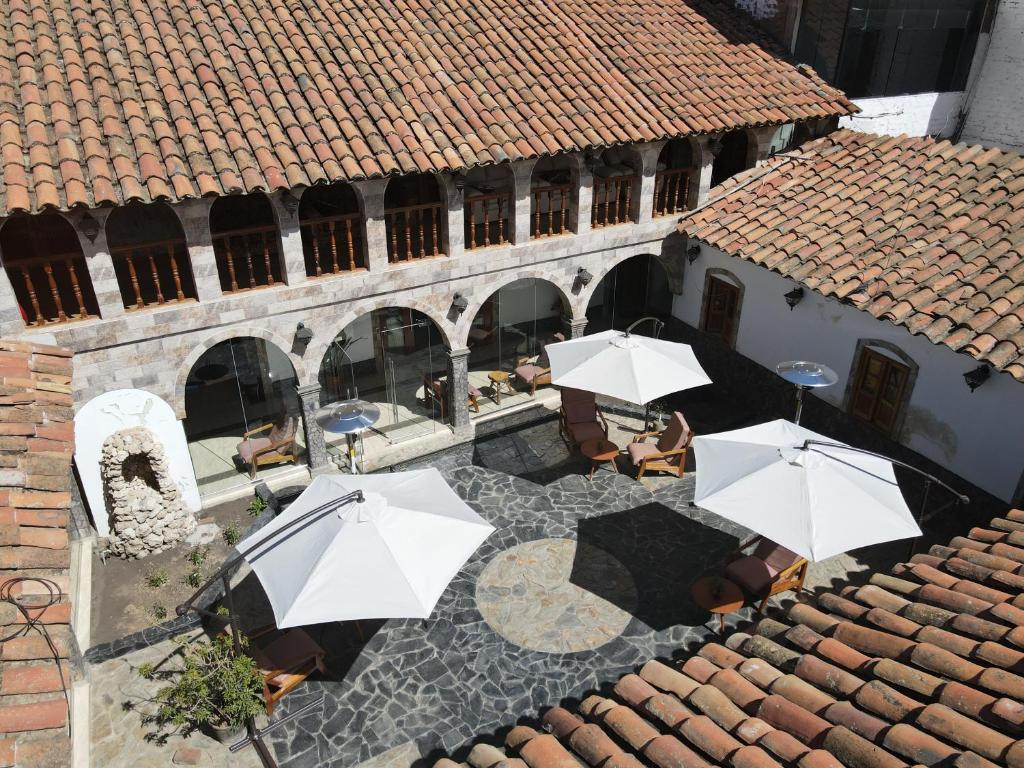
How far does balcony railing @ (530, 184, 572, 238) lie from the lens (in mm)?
14477

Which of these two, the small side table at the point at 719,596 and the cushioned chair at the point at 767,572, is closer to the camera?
the small side table at the point at 719,596

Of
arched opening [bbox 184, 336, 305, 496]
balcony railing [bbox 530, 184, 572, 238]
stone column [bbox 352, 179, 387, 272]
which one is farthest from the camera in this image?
balcony railing [bbox 530, 184, 572, 238]

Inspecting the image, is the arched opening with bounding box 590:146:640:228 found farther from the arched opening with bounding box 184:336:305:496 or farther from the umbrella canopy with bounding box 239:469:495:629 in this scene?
the umbrella canopy with bounding box 239:469:495:629

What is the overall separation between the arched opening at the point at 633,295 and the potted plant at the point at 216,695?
1177cm

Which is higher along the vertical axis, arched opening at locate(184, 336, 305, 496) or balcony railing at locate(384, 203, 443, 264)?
balcony railing at locate(384, 203, 443, 264)

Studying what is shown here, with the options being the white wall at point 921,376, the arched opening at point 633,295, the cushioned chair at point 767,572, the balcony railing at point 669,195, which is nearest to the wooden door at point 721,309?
the white wall at point 921,376

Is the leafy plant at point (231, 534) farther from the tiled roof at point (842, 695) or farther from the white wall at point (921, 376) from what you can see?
the white wall at point (921, 376)

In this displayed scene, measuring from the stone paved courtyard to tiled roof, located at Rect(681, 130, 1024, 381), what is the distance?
12.3ft

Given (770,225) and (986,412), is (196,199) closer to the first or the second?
(770,225)

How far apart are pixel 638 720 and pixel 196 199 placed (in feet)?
29.4

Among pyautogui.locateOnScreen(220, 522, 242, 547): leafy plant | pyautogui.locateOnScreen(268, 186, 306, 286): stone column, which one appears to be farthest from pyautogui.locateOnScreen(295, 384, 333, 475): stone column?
pyautogui.locateOnScreen(268, 186, 306, 286): stone column

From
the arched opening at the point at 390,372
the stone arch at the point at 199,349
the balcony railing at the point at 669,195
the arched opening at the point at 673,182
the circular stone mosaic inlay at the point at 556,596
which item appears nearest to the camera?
the circular stone mosaic inlay at the point at 556,596

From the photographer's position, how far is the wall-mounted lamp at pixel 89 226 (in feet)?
34.0

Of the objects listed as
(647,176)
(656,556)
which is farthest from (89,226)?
(647,176)
